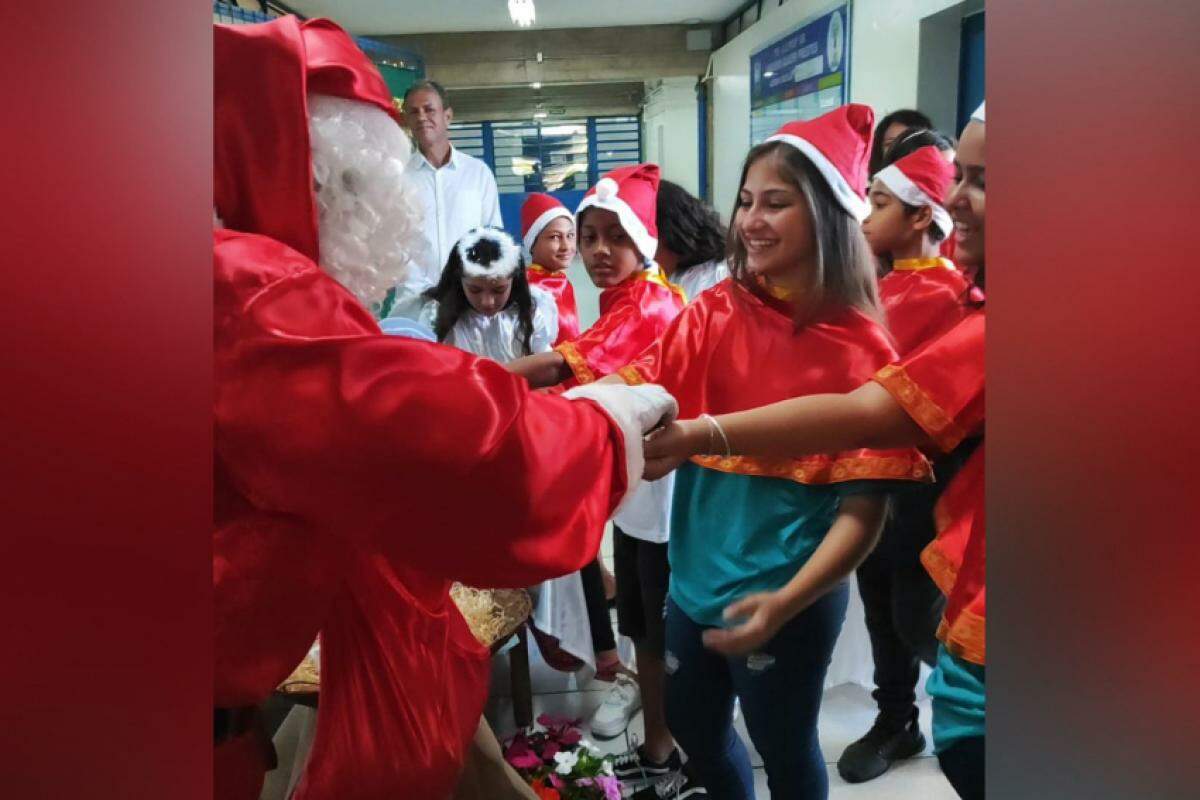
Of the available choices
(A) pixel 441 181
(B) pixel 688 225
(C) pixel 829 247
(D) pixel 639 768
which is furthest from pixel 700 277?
(D) pixel 639 768

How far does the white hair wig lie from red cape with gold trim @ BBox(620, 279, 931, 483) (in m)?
0.28

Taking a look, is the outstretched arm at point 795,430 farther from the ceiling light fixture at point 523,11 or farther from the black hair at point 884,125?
the ceiling light fixture at point 523,11

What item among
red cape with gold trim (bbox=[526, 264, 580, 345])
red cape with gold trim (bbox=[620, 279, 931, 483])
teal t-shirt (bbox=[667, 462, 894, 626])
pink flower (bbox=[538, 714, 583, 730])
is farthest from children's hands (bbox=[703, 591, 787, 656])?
red cape with gold trim (bbox=[526, 264, 580, 345])

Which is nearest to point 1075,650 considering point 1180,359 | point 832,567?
point 1180,359

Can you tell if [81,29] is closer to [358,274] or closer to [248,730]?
[358,274]

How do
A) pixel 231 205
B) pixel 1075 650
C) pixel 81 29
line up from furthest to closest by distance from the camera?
pixel 231 205 < pixel 1075 650 < pixel 81 29

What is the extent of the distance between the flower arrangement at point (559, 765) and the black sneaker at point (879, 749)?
0.73ft

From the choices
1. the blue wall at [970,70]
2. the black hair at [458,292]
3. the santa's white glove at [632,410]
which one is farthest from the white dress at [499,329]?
the blue wall at [970,70]

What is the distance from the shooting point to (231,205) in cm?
56

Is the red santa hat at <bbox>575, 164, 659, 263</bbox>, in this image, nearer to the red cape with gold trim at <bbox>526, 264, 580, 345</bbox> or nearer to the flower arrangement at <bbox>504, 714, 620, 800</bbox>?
the red cape with gold trim at <bbox>526, 264, 580, 345</bbox>

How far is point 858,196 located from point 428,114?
396 mm

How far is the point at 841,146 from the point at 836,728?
1.72 feet

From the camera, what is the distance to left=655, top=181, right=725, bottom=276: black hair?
0.79 m

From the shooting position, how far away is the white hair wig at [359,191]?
60 cm
